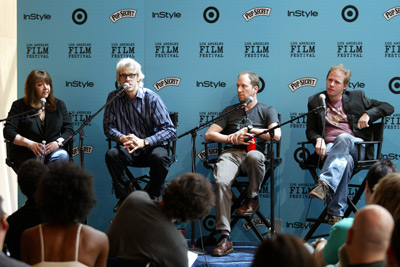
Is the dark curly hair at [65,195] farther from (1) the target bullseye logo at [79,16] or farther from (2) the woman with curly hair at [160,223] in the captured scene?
(1) the target bullseye logo at [79,16]

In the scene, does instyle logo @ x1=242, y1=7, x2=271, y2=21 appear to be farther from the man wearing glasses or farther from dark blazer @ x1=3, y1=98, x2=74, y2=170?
dark blazer @ x1=3, y1=98, x2=74, y2=170

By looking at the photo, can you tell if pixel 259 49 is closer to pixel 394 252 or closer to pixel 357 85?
pixel 357 85

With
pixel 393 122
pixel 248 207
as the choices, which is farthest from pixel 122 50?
pixel 393 122

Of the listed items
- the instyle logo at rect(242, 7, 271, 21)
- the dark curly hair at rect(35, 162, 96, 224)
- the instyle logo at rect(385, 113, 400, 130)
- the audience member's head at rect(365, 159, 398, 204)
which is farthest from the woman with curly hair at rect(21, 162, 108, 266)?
the instyle logo at rect(385, 113, 400, 130)

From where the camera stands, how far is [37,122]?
4484mm

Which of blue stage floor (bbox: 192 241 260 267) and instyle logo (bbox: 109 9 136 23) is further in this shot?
instyle logo (bbox: 109 9 136 23)

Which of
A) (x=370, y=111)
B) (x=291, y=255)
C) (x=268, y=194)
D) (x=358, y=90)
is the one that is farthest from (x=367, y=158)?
(x=291, y=255)

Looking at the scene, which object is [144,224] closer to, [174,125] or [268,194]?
[174,125]

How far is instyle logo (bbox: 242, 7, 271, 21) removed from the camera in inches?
188

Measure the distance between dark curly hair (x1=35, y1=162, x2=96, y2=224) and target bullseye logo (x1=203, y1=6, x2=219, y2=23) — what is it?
3.13m

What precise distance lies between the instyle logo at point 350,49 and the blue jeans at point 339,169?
1055 mm

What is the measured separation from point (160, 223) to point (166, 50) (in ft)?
9.47

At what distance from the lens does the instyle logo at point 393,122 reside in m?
4.66

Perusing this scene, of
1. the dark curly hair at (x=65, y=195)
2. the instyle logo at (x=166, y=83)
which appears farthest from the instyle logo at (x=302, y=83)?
the dark curly hair at (x=65, y=195)
